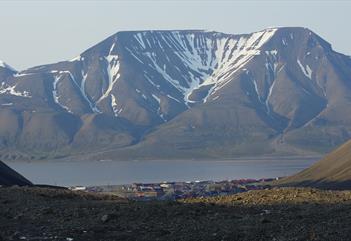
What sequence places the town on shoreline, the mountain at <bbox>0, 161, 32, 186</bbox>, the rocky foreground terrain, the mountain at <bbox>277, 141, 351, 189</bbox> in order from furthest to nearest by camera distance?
the mountain at <bbox>277, 141, 351, 189</bbox>, the town on shoreline, the mountain at <bbox>0, 161, 32, 186</bbox>, the rocky foreground terrain

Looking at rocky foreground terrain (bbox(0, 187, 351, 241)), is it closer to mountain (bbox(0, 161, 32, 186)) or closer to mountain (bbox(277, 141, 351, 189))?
mountain (bbox(0, 161, 32, 186))

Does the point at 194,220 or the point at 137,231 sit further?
the point at 194,220

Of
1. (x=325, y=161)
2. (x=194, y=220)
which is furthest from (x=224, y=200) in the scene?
(x=325, y=161)

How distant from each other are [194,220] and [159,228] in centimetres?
141

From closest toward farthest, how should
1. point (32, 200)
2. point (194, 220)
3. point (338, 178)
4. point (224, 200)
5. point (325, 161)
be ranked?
point (194, 220)
point (32, 200)
point (224, 200)
point (338, 178)
point (325, 161)

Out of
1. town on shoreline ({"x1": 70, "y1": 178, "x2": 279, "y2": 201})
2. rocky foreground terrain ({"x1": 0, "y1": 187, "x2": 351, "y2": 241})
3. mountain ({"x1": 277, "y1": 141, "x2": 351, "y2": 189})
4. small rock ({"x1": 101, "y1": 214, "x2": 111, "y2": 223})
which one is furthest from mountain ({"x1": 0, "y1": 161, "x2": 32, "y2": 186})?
mountain ({"x1": 277, "y1": 141, "x2": 351, "y2": 189})

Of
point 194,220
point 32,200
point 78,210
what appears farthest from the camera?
point 32,200

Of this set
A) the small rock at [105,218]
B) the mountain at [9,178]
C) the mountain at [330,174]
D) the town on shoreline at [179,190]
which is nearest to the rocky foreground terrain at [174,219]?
the small rock at [105,218]

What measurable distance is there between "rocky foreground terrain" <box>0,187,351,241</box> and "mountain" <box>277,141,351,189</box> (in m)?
107

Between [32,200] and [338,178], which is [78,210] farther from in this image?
[338,178]

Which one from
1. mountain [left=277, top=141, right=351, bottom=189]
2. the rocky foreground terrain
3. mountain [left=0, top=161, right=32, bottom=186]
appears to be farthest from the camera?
mountain [left=277, top=141, right=351, bottom=189]

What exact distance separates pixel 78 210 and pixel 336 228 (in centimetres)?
727

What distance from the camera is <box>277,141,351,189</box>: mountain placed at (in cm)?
14075

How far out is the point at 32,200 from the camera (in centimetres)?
2467
